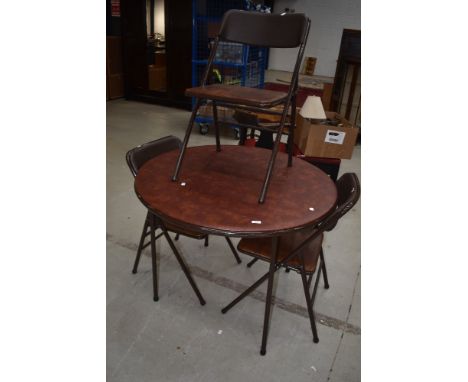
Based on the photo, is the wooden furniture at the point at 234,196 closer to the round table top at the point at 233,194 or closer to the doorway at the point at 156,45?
the round table top at the point at 233,194

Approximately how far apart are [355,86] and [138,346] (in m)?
4.48

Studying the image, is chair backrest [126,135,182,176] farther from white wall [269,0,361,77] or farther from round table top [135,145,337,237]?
white wall [269,0,361,77]

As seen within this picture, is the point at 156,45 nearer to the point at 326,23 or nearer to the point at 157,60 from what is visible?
the point at 157,60

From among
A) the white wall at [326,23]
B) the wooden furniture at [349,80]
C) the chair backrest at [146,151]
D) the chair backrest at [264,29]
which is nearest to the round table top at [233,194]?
the chair backrest at [146,151]

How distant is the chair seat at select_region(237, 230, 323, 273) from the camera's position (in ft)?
5.40

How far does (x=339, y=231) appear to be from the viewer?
112 inches

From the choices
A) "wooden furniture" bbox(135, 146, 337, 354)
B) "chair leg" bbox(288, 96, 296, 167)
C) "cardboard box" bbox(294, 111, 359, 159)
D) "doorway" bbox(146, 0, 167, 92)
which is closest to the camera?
"wooden furniture" bbox(135, 146, 337, 354)

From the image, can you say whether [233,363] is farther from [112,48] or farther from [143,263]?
[112,48]

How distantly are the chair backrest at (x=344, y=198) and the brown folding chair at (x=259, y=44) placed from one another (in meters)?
0.31

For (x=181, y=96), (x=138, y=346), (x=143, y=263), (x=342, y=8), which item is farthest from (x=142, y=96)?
(x=138, y=346)

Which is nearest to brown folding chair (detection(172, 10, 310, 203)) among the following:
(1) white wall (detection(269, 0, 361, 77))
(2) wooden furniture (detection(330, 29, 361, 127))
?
(2) wooden furniture (detection(330, 29, 361, 127))

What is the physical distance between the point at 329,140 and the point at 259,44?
1.63m

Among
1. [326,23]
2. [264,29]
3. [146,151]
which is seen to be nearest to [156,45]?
[326,23]

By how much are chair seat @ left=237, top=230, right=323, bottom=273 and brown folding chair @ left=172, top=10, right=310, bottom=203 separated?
1.18 feet
